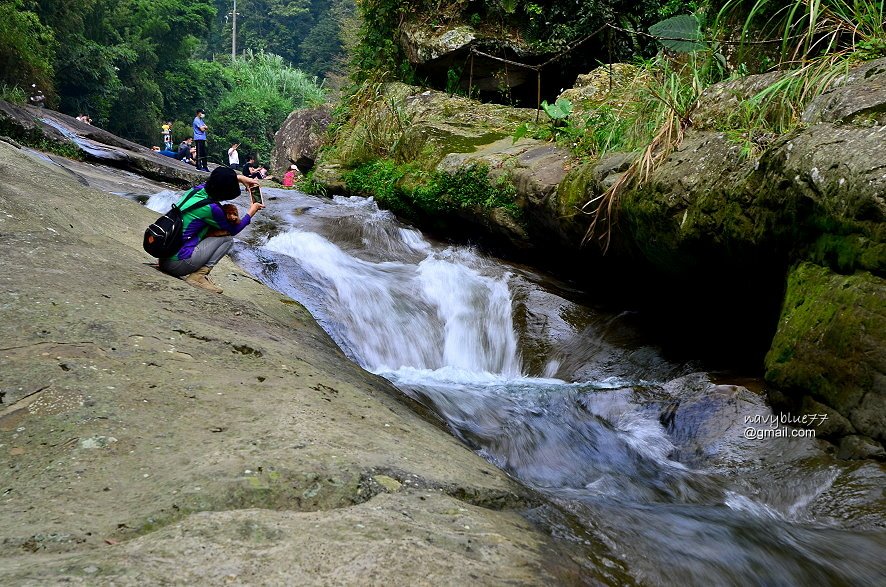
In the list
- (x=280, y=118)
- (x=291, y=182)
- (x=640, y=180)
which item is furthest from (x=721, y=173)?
(x=280, y=118)

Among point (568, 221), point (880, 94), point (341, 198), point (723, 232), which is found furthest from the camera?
point (341, 198)

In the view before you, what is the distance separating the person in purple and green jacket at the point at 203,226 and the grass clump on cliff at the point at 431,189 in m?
4.24

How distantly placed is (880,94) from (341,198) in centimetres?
945

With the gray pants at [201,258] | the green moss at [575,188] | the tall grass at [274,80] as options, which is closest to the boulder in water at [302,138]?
the green moss at [575,188]

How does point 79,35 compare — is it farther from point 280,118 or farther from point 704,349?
point 704,349

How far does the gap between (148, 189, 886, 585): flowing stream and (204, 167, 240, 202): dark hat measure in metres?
1.84

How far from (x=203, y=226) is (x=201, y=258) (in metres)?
0.24

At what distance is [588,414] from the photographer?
4.79 m

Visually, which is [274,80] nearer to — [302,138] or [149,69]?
[149,69]

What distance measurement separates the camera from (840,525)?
3182 mm

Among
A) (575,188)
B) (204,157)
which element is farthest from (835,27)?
(204,157)

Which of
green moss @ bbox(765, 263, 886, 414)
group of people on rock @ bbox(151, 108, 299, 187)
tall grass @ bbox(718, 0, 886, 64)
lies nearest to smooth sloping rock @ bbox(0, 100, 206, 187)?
group of people on rock @ bbox(151, 108, 299, 187)

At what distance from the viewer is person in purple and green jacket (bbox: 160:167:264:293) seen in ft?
15.5

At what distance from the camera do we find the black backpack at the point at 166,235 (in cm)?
461
